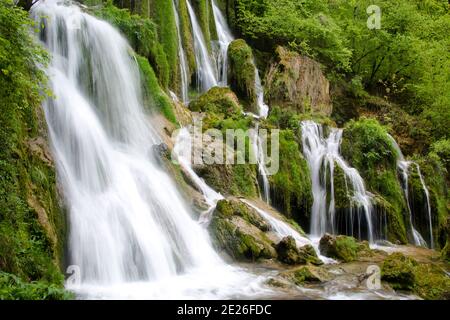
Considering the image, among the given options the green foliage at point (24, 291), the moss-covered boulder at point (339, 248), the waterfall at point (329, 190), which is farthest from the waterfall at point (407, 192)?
the green foliage at point (24, 291)

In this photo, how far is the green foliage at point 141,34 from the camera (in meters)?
14.0

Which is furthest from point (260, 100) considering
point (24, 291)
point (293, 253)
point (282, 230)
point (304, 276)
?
point (24, 291)

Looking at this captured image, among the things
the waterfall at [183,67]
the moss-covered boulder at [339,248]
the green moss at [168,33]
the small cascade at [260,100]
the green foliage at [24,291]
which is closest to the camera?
the green foliage at [24,291]

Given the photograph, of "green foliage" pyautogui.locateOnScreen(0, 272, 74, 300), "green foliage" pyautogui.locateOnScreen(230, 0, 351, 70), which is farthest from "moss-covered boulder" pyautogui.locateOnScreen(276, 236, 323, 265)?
"green foliage" pyautogui.locateOnScreen(230, 0, 351, 70)

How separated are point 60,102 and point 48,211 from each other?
3551mm

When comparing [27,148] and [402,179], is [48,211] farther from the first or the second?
[402,179]

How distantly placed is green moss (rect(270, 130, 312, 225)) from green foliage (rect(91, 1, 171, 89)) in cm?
481

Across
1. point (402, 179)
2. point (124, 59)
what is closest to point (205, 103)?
point (124, 59)

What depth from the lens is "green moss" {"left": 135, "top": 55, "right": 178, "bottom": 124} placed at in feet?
44.8

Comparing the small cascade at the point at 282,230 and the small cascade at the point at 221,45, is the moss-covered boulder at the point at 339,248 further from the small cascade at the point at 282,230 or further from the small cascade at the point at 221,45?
the small cascade at the point at 221,45

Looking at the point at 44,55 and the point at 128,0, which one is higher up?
the point at 128,0

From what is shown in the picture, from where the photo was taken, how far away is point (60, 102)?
10.2 meters

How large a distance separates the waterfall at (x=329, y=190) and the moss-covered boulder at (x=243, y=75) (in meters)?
2.85

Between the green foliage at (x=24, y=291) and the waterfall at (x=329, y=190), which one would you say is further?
the waterfall at (x=329, y=190)
